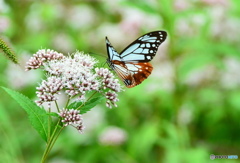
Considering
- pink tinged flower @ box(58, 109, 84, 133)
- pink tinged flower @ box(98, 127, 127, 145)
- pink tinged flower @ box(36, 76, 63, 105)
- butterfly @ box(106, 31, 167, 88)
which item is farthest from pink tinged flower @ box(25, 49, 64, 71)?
pink tinged flower @ box(98, 127, 127, 145)

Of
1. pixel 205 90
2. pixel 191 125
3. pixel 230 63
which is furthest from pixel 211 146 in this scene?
pixel 230 63

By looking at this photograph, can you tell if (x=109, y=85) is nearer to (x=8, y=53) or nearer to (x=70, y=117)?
(x=70, y=117)

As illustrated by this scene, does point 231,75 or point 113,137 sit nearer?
point 113,137

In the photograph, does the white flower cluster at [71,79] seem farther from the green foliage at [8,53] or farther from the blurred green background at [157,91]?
the blurred green background at [157,91]

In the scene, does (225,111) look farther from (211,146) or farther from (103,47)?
(103,47)

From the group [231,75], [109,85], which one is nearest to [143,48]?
[109,85]

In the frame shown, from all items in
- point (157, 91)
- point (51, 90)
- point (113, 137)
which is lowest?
point (51, 90)

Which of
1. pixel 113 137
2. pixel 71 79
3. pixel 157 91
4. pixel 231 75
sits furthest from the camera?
pixel 231 75
